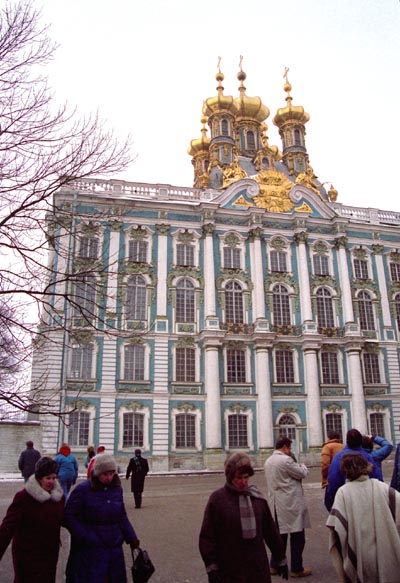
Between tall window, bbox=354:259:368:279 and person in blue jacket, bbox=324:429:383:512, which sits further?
tall window, bbox=354:259:368:279

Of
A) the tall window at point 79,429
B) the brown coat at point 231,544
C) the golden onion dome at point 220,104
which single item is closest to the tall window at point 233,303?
the tall window at point 79,429

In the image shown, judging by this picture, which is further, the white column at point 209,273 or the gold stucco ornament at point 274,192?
the gold stucco ornament at point 274,192

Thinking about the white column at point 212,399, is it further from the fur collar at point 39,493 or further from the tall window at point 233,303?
the fur collar at point 39,493

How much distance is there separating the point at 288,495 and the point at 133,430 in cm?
2165

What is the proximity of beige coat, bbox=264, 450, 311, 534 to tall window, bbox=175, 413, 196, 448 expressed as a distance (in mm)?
21639

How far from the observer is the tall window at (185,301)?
98.7ft

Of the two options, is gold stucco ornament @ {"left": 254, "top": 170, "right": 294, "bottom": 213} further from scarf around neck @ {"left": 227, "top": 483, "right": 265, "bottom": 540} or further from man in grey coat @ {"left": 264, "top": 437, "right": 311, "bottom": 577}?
scarf around neck @ {"left": 227, "top": 483, "right": 265, "bottom": 540}

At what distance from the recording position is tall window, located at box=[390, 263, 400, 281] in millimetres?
35062

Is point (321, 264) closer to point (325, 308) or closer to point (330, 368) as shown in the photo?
point (325, 308)

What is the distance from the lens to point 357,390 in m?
30.9

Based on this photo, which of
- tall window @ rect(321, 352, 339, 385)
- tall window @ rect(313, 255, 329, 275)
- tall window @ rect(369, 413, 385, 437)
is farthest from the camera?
tall window @ rect(313, 255, 329, 275)

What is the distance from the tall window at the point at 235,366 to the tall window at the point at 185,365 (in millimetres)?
2080

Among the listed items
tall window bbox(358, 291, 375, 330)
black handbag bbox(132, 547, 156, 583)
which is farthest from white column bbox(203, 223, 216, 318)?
black handbag bbox(132, 547, 156, 583)

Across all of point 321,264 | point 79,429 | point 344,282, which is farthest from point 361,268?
point 79,429
